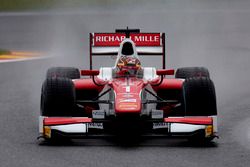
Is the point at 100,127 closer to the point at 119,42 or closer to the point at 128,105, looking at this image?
the point at 128,105

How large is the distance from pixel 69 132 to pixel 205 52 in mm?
14943

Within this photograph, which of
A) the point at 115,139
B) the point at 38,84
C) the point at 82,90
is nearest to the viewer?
the point at 115,139

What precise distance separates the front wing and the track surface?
161mm

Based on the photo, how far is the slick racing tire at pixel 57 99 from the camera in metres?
12.1

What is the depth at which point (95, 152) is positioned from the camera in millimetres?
11383

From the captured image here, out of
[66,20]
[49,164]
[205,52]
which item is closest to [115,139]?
[49,164]

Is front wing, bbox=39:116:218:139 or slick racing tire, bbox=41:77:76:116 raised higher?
slick racing tire, bbox=41:77:76:116

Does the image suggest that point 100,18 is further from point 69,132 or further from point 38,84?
point 69,132

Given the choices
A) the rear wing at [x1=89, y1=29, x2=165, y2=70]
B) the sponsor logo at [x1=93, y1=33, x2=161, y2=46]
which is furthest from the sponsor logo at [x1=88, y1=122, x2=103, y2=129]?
the sponsor logo at [x1=93, y1=33, x2=161, y2=46]

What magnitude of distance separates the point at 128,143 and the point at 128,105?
557 mm

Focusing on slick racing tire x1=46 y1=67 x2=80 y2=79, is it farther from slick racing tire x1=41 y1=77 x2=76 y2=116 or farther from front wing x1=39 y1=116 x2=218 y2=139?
front wing x1=39 y1=116 x2=218 y2=139

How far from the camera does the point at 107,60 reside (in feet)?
81.1

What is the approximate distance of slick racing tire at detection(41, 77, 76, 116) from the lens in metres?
12.1

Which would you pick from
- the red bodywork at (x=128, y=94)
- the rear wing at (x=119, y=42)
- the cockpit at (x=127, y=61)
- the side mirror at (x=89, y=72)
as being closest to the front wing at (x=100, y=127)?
the red bodywork at (x=128, y=94)
